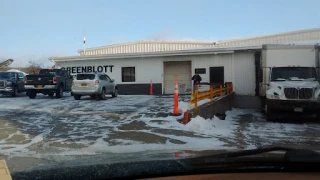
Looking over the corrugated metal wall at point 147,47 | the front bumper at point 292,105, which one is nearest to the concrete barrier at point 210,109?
the front bumper at point 292,105

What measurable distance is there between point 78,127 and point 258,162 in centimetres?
906

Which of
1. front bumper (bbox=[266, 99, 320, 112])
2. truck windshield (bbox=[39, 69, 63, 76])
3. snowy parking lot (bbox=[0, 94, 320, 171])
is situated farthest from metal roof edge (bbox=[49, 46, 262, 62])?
snowy parking lot (bbox=[0, 94, 320, 171])

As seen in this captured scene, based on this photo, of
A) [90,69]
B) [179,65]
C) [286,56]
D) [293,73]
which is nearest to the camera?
[293,73]

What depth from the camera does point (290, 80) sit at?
1511 centimetres

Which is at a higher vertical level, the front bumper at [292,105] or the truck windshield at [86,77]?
the truck windshield at [86,77]

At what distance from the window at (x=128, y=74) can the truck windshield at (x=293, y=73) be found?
13.1 metres

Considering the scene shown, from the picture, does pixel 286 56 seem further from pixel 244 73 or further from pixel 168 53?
pixel 168 53

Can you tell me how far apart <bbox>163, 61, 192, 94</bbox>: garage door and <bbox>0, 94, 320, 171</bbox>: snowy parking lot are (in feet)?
39.7

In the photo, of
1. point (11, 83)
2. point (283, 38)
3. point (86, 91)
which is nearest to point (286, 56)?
point (86, 91)

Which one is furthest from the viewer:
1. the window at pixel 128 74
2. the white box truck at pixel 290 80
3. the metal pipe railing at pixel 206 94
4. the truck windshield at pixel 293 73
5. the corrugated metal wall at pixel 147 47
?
the corrugated metal wall at pixel 147 47

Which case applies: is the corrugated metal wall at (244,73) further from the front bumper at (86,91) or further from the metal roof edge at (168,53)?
the front bumper at (86,91)

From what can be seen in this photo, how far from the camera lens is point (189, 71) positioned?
2594cm

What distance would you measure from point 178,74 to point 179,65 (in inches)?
26.6

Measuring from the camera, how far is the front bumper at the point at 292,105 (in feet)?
45.4
